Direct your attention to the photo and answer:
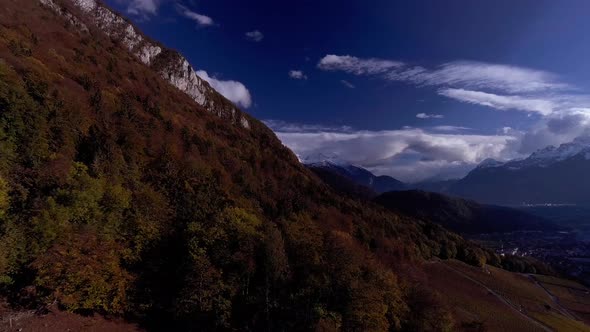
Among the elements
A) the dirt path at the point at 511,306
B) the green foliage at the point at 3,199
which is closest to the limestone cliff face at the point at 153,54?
the green foliage at the point at 3,199

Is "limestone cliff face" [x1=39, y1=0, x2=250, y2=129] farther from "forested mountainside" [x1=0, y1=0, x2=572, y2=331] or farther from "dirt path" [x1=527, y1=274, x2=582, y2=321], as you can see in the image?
"dirt path" [x1=527, y1=274, x2=582, y2=321]

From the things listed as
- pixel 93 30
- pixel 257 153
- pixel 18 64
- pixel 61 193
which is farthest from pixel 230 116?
pixel 61 193

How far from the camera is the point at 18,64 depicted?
179 ft

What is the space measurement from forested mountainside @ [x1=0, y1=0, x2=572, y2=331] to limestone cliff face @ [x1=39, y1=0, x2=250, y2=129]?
55.6 m

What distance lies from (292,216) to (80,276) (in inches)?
1782

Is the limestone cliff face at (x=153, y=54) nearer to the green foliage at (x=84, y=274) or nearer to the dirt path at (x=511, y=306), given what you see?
the dirt path at (x=511, y=306)

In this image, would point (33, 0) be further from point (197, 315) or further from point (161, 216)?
point (197, 315)

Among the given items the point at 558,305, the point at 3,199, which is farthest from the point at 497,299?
the point at 3,199

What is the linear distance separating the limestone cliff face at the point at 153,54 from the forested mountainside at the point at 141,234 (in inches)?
2189

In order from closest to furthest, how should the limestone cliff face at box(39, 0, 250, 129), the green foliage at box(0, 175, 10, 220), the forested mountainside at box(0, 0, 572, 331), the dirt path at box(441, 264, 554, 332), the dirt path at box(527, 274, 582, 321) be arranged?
the green foliage at box(0, 175, 10, 220) < the forested mountainside at box(0, 0, 572, 331) < the dirt path at box(441, 264, 554, 332) < the dirt path at box(527, 274, 582, 321) < the limestone cliff face at box(39, 0, 250, 129)

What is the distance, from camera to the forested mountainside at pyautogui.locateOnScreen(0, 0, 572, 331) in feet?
130

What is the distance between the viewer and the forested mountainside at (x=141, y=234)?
39594 millimetres

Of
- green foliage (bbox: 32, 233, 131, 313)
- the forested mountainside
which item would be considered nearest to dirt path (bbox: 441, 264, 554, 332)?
the forested mountainside

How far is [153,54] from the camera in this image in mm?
140625
